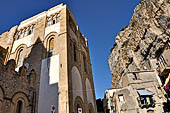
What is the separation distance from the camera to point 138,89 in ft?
66.0

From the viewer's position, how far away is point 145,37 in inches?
1026

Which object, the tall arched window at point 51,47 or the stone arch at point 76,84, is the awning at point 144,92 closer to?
the stone arch at point 76,84

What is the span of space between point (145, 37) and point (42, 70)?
842 inches

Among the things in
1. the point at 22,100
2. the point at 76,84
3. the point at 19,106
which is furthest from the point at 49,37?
the point at 19,106

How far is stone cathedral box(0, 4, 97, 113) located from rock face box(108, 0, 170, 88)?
47.9ft

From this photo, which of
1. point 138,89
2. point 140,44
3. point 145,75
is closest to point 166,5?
point 140,44

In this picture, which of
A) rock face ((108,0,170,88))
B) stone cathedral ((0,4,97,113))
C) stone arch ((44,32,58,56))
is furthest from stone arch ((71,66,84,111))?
rock face ((108,0,170,88))

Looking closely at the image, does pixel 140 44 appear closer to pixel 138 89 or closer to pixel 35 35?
pixel 138 89

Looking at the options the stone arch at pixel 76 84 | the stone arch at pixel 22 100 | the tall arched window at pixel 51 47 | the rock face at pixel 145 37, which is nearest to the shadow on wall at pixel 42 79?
the tall arched window at pixel 51 47

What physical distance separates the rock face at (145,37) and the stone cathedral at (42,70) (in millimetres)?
14594

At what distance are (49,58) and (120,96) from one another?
1249cm

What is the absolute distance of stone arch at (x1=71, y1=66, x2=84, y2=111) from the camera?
40.3 feet

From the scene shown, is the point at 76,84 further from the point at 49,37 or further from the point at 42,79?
the point at 49,37

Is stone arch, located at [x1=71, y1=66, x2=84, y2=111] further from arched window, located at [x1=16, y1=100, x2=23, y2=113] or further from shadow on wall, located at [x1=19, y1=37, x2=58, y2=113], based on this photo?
arched window, located at [x1=16, y1=100, x2=23, y2=113]
